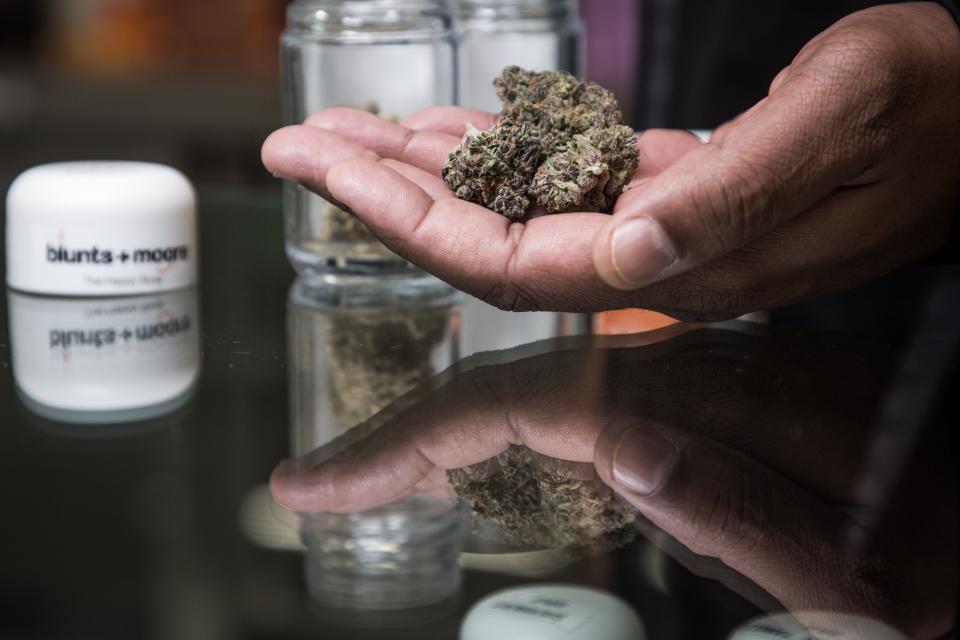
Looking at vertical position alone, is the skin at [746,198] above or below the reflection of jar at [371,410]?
above

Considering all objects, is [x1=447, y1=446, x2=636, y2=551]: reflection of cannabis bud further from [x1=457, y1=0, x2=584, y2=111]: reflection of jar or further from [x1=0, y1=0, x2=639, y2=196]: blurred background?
[x1=0, y1=0, x2=639, y2=196]: blurred background

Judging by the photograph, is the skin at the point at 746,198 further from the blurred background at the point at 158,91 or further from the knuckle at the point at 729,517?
the blurred background at the point at 158,91

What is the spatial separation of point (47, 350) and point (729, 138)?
0.54m

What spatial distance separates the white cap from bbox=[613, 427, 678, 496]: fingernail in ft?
1.96

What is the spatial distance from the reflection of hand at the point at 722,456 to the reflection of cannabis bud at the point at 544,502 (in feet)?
0.04

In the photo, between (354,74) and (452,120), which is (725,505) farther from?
(354,74)

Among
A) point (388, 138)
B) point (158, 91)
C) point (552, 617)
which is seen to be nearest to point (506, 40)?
point (388, 138)

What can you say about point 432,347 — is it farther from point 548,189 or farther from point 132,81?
point 132,81

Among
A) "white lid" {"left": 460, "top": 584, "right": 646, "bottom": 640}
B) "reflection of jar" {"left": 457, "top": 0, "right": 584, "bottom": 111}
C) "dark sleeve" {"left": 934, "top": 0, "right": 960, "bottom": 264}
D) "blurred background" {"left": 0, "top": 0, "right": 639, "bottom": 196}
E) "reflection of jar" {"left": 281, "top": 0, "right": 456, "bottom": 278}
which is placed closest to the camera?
"white lid" {"left": 460, "top": 584, "right": 646, "bottom": 640}

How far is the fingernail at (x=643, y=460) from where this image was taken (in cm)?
57

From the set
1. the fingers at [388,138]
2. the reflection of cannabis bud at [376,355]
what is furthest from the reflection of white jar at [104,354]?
the fingers at [388,138]

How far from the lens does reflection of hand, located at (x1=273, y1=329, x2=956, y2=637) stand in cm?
47

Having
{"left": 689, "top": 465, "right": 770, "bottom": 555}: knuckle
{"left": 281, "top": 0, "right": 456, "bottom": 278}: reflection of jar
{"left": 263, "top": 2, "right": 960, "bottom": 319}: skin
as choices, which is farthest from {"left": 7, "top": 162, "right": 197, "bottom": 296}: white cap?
{"left": 689, "top": 465, "right": 770, "bottom": 555}: knuckle

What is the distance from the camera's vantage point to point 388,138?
3.05 feet
